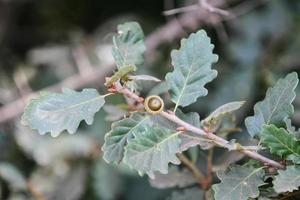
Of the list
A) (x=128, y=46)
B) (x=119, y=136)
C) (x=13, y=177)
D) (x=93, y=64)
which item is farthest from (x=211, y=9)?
(x=93, y=64)

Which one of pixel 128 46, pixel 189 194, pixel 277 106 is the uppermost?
pixel 128 46

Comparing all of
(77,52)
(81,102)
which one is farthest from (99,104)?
(77,52)

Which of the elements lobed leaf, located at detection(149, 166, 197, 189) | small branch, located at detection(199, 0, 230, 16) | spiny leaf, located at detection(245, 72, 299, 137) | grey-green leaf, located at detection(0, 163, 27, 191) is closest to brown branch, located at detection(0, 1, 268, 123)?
grey-green leaf, located at detection(0, 163, 27, 191)

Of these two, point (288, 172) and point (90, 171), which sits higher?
point (288, 172)

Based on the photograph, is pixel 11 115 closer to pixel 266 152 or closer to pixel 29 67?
pixel 29 67

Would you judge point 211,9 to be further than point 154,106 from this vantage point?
Yes

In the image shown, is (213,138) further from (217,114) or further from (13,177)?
(13,177)

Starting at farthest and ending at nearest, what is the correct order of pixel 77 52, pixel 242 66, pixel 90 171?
pixel 77 52
pixel 242 66
pixel 90 171
